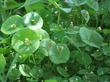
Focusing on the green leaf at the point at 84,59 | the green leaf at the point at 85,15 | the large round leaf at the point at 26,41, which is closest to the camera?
the large round leaf at the point at 26,41

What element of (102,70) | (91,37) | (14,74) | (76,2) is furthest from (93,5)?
(14,74)

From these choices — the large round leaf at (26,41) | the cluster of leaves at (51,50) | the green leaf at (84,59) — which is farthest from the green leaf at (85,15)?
the large round leaf at (26,41)

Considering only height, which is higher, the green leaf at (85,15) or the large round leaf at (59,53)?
the green leaf at (85,15)

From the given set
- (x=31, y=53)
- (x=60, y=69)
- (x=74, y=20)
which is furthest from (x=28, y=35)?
(x=74, y=20)

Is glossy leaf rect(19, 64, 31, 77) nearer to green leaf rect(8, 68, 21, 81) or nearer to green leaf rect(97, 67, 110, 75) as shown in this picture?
green leaf rect(8, 68, 21, 81)

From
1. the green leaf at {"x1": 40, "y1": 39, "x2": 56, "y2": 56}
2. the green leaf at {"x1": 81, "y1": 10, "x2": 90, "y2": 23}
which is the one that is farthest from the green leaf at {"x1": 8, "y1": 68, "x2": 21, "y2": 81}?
the green leaf at {"x1": 81, "y1": 10, "x2": 90, "y2": 23}

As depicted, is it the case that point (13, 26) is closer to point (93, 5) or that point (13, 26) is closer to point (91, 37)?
point (91, 37)

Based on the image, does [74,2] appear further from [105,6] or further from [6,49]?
[6,49]

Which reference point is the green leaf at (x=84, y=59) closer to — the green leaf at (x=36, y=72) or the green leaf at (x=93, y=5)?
the green leaf at (x=36, y=72)
